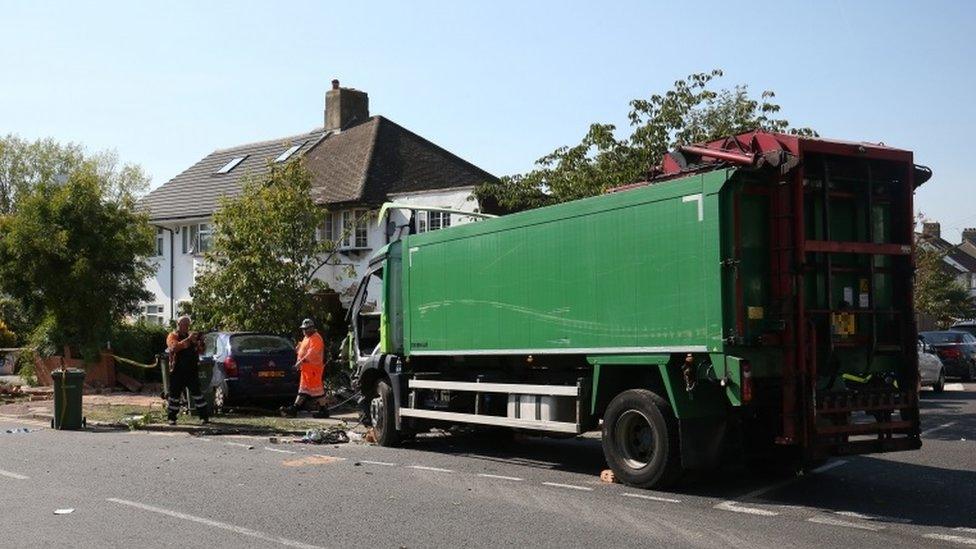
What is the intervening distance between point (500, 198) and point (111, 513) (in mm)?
15991

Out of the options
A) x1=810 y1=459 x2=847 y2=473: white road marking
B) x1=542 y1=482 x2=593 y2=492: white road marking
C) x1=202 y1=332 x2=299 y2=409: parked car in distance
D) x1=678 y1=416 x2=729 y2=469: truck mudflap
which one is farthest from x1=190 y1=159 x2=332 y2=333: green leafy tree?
x1=678 y1=416 x2=729 y2=469: truck mudflap

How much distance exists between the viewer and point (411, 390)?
551 inches

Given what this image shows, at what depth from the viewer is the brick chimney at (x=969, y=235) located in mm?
100431

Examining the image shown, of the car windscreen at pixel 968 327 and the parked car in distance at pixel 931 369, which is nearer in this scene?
the parked car in distance at pixel 931 369

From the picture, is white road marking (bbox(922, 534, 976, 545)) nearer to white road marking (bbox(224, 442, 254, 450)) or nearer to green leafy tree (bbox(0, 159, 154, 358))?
white road marking (bbox(224, 442, 254, 450))

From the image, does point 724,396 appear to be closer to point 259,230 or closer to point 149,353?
point 259,230

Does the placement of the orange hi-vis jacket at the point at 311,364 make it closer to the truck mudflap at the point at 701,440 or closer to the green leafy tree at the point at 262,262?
the green leafy tree at the point at 262,262

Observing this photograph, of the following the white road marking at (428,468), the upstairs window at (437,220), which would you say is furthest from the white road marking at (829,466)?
the upstairs window at (437,220)

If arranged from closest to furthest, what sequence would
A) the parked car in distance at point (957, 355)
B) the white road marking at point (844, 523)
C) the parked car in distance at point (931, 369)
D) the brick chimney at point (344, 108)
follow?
the white road marking at point (844, 523)
the parked car in distance at point (931, 369)
the parked car in distance at point (957, 355)
the brick chimney at point (344, 108)

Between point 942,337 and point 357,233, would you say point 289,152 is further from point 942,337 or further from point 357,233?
point 942,337

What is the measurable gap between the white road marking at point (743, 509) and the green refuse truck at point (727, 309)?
0.49 meters

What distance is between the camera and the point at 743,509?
8.97m

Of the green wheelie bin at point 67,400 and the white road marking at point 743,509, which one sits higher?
the green wheelie bin at point 67,400

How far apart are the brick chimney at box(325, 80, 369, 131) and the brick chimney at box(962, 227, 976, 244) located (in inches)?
3090
